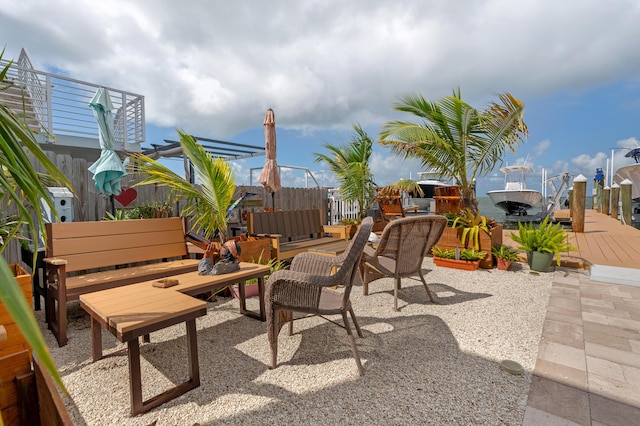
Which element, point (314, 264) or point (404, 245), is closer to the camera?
point (314, 264)

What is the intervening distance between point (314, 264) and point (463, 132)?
4.15m

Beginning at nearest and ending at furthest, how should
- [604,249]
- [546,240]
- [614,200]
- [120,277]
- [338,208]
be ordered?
[120,277] → [546,240] → [604,249] → [338,208] → [614,200]

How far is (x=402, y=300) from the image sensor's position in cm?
383

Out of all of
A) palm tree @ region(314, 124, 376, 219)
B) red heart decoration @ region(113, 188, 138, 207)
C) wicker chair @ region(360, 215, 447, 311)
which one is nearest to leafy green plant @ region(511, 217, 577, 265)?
wicker chair @ region(360, 215, 447, 311)

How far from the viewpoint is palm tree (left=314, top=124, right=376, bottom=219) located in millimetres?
7488

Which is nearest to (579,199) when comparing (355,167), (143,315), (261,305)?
(355,167)

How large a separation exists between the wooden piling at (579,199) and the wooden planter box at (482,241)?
141 inches

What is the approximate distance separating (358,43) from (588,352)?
596 centimetres

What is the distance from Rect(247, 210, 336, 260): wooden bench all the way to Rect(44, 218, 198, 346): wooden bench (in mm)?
1206

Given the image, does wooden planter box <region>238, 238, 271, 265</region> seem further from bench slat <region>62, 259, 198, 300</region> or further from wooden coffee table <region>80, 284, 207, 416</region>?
wooden coffee table <region>80, 284, 207, 416</region>

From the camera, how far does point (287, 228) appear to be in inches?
215

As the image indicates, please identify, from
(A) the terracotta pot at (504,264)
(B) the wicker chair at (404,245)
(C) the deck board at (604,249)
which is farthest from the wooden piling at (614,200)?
(B) the wicker chair at (404,245)

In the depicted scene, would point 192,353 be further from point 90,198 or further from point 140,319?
point 90,198

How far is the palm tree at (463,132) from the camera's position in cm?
541
